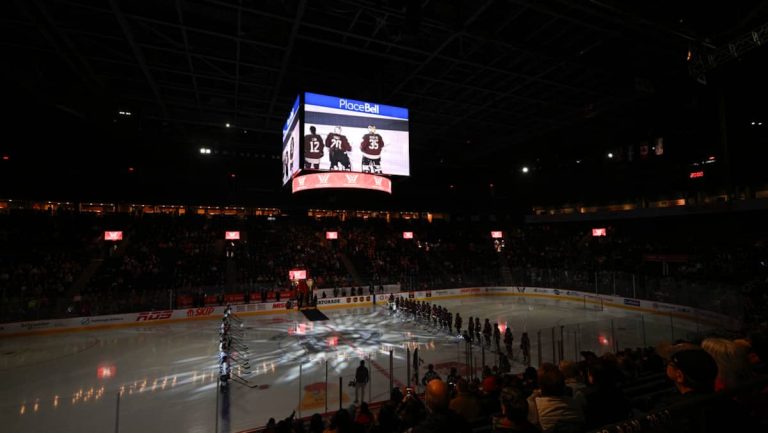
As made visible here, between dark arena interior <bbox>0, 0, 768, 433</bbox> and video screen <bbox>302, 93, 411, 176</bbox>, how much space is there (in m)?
0.08

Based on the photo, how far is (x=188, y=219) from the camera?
96.7 ft

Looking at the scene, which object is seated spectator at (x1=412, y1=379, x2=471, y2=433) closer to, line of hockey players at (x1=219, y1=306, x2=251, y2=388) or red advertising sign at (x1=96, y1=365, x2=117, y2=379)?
line of hockey players at (x1=219, y1=306, x2=251, y2=388)

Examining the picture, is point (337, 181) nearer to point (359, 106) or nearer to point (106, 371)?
point (359, 106)

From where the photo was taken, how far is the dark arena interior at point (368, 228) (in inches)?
311

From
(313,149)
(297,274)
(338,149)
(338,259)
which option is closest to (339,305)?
(297,274)

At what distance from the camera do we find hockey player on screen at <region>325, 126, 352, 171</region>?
11.9 meters

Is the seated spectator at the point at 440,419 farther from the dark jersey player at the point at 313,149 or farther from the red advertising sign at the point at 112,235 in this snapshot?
the red advertising sign at the point at 112,235

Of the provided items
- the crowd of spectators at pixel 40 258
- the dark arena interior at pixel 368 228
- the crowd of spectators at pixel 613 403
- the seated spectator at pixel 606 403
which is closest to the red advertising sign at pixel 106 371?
the dark arena interior at pixel 368 228

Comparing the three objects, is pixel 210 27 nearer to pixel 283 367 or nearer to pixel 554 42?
pixel 283 367

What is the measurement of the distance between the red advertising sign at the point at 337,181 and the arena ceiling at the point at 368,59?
4.52 meters

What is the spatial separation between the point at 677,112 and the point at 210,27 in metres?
21.5

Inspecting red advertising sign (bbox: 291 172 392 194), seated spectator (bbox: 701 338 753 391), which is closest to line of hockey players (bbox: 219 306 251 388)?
red advertising sign (bbox: 291 172 392 194)

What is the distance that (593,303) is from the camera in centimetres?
2267

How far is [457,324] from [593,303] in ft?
38.8
